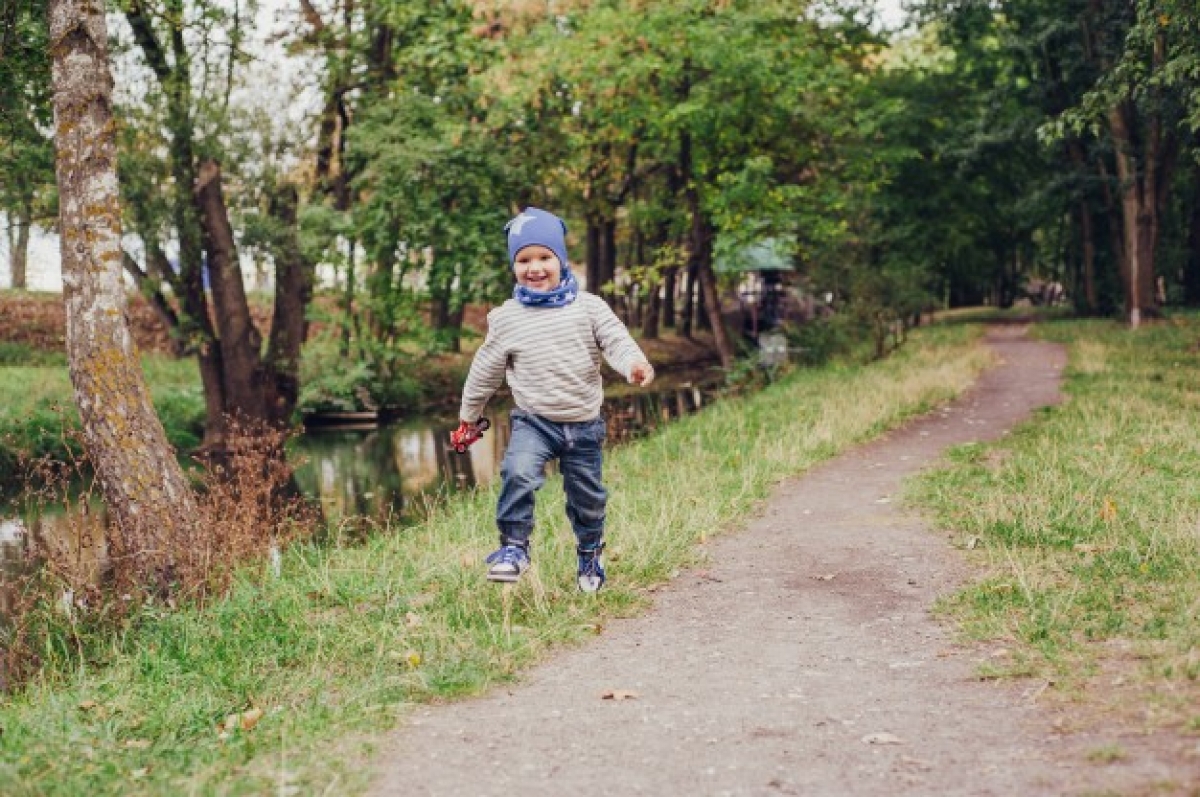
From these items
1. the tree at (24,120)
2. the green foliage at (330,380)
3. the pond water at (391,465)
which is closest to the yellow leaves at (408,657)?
the pond water at (391,465)

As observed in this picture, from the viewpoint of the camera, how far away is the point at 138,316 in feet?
105

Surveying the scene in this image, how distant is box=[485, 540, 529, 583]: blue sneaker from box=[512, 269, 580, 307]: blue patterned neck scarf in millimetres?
1223

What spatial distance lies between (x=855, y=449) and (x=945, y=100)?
25183 millimetres

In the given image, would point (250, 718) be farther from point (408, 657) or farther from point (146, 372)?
point (146, 372)

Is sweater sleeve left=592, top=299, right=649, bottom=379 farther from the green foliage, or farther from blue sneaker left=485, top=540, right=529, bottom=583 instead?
the green foliage

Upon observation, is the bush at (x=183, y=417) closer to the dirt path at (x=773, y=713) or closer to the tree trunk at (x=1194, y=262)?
the dirt path at (x=773, y=713)

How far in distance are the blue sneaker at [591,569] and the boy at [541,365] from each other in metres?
0.38

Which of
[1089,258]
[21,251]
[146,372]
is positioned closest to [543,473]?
[146,372]

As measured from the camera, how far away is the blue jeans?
18.5 ft

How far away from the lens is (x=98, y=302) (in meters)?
7.07

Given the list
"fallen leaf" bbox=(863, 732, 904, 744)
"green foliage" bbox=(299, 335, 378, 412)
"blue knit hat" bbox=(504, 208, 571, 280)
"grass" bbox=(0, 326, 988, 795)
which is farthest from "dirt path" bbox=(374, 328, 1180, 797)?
"green foliage" bbox=(299, 335, 378, 412)

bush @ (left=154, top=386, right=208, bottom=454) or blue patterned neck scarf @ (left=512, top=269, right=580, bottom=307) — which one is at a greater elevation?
blue patterned neck scarf @ (left=512, top=269, right=580, bottom=307)

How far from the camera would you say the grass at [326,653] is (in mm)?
3939

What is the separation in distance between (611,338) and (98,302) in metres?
3.58
